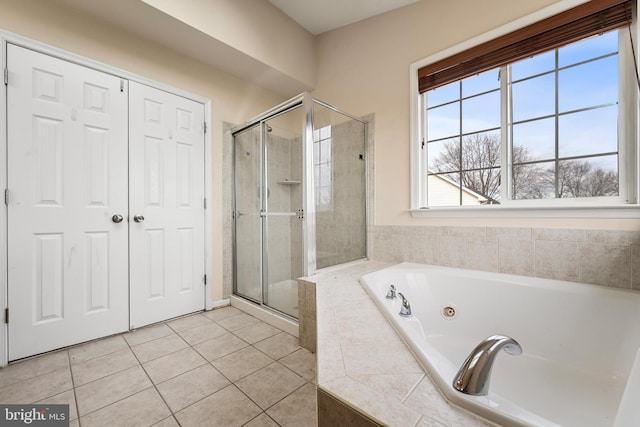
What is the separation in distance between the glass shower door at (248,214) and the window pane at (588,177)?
224cm

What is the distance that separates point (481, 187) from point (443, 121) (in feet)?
2.06

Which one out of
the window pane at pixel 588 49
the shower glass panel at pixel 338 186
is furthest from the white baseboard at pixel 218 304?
the window pane at pixel 588 49

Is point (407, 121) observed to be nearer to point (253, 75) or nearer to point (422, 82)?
point (422, 82)

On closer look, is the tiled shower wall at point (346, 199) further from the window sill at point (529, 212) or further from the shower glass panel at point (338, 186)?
the window sill at point (529, 212)

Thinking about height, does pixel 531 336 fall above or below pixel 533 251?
below

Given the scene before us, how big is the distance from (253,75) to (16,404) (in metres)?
2.82

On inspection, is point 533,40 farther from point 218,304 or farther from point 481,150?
point 218,304

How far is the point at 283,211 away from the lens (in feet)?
7.54

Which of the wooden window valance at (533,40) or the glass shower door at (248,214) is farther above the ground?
the wooden window valance at (533,40)

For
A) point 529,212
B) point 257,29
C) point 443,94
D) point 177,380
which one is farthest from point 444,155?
point 177,380

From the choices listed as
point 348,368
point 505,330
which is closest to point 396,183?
point 505,330

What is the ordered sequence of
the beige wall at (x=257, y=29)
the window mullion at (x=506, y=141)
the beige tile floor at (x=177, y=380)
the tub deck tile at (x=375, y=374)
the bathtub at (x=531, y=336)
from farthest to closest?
the beige wall at (x=257, y=29)
the window mullion at (x=506, y=141)
the beige tile floor at (x=177, y=380)
the bathtub at (x=531, y=336)
the tub deck tile at (x=375, y=374)

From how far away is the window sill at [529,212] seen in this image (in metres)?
1.39

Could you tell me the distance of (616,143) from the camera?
1453 millimetres
